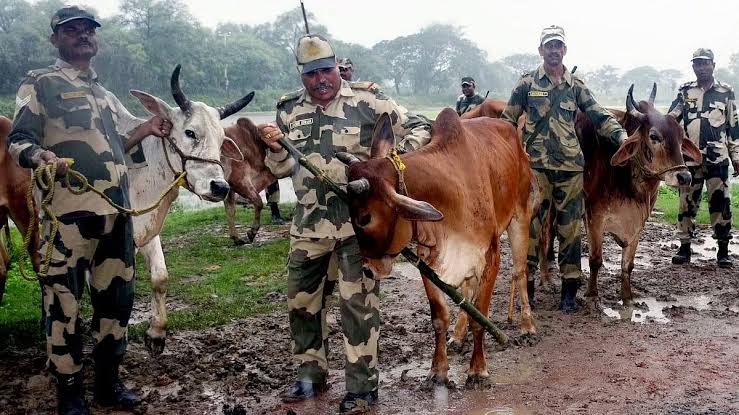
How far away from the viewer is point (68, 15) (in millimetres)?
4129

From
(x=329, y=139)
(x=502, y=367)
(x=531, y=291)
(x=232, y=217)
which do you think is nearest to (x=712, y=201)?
(x=531, y=291)

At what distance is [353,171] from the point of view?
3834mm

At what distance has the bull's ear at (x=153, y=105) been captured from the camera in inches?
185

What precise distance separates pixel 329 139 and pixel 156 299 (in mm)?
1996

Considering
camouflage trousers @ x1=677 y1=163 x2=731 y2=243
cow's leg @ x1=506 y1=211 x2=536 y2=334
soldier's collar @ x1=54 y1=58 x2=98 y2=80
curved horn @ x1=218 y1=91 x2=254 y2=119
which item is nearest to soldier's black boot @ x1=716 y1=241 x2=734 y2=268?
camouflage trousers @ x1=677 y1=163 x2=731 y2=243

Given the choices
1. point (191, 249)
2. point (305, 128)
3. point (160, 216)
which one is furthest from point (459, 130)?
point (191, 249)

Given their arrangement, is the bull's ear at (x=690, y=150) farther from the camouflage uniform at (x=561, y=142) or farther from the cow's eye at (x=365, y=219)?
the cow's eye at (x=365, y=219)

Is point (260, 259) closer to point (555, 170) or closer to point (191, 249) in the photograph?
point (191, 249)

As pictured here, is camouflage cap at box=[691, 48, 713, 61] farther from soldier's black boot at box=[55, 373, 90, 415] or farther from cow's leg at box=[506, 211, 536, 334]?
soldier's black boot at box=[55, 373, 90, 415]

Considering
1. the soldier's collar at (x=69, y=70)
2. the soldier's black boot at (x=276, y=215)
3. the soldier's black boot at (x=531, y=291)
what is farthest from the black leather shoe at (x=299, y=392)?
the soldier's black boot at (x=276, y=215)

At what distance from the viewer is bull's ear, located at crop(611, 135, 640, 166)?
632 centimetres

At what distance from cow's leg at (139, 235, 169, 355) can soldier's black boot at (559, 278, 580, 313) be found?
365 cm

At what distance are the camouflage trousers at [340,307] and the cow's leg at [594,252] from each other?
9.58 feet

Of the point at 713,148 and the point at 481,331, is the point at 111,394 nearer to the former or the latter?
the point at 481,331
